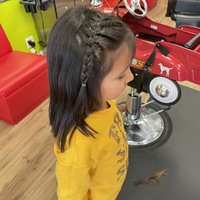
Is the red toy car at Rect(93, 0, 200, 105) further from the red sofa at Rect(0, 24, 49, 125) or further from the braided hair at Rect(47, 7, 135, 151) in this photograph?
the red sofa at Rect(0, 24, 49, 125)

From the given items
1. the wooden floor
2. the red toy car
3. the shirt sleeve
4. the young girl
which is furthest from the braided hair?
the wooden floor

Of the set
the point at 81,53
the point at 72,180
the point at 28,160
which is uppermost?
the point at 81,53

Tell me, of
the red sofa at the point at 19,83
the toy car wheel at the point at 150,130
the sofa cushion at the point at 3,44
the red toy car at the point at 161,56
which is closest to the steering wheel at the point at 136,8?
the red toy car at the point at 161,56

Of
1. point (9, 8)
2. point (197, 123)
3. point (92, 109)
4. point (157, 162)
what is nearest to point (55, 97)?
point (92, 109)

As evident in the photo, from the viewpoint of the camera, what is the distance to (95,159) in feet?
2.15

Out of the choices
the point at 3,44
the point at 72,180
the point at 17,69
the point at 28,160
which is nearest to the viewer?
the point at 72,180

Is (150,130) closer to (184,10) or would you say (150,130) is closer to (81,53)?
(184,10)

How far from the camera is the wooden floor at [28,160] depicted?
1277 millimetres

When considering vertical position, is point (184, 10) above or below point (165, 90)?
above

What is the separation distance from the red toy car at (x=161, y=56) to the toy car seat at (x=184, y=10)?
0.28m

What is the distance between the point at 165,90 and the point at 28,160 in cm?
92

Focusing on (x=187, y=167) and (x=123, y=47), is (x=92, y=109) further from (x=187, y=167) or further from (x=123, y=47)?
(x=187, y=167)

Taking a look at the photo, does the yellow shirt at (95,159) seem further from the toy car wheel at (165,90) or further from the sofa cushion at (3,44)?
the sofa cushion at (3,44)

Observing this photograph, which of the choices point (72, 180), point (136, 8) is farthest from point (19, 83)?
point (72, 180)
